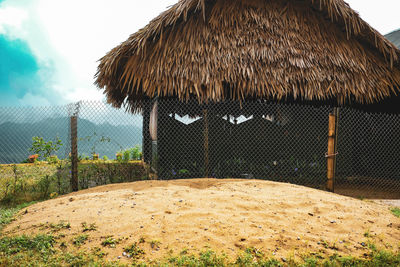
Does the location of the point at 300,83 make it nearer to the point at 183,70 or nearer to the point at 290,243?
the point at 183,70

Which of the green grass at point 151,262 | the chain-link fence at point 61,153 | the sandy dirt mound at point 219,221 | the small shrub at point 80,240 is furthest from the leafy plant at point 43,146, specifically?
the small shrub at point 80,240

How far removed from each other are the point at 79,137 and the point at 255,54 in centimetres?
437

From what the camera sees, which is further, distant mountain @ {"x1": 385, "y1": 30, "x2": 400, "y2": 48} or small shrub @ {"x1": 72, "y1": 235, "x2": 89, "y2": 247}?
distant mountain @ {"x1": 385, "y1": 30, "x2": 400, "y2": 48}

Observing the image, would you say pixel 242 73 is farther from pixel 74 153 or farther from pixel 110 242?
pixel 110 242

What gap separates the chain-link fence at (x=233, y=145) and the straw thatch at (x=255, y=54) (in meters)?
0.88

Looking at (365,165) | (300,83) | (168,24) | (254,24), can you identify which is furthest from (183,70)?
(365,165)

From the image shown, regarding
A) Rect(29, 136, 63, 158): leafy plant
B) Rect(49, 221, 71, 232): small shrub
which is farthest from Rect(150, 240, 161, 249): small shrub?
Rect(29, 136, 63, 158): leafy plant

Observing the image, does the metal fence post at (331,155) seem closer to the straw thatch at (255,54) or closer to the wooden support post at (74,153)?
the straw thatch at (255,54)

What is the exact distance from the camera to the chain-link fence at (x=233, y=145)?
6.18 metres

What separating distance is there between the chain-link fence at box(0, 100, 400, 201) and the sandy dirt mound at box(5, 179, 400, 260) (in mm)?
2119

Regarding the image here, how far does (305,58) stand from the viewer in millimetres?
6648

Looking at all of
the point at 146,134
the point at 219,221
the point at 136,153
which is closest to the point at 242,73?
the point at 146,134

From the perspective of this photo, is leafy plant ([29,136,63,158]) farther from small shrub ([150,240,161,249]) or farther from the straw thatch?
small shrub ([150,240,161,249])

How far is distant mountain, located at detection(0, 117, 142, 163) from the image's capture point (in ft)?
19.0
